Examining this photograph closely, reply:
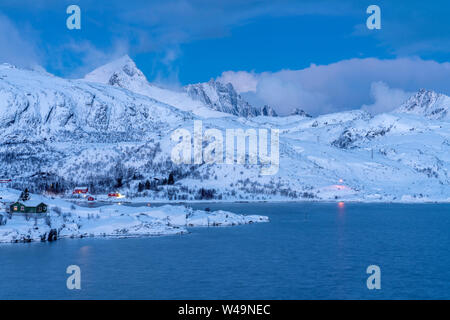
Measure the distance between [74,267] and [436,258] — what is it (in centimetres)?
3485

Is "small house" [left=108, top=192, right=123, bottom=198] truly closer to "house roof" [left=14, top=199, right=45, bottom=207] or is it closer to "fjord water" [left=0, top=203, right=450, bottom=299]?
"house roof" [left=14, top=199, right=45, bottom=207]

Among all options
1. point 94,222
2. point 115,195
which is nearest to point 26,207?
point 94,222

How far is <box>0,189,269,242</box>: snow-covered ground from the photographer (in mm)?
66375

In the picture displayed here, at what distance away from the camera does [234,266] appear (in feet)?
160

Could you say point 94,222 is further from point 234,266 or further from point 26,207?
point 234,266

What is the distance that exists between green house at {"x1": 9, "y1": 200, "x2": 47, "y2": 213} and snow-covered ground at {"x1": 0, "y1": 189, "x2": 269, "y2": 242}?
1.08 metres

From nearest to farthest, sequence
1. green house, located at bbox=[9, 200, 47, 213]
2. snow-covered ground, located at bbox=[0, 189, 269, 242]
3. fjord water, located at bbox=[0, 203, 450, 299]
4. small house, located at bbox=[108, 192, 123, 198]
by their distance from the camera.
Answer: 1. fjord water, located at bbox=[0, 203, 450, 299]
2. snow-covered ground, located at bbox=[0, 189, 269, 242]
3. green house, located at bbox=[9, 200, 47, 213]
4. small house, located at bbox=[108, 192, 123, 198]

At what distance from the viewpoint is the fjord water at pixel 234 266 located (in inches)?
1518

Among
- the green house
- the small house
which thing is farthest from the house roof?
the small house

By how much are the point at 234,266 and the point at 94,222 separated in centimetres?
3131

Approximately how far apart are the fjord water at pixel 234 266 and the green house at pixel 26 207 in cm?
1129

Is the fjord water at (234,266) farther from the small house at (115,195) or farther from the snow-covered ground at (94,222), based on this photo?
the small house at (115,195)
